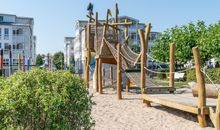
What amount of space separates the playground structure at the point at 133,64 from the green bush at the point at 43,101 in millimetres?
3300

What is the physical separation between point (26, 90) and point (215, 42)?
1214 inches

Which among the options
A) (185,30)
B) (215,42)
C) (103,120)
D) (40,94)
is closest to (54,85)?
(40,94)

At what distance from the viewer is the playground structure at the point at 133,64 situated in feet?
28.4

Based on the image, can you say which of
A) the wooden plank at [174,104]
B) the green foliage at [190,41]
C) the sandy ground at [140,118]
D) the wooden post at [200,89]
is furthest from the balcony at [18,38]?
the wooden post at [200,89]

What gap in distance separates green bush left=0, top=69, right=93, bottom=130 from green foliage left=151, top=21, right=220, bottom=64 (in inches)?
1181

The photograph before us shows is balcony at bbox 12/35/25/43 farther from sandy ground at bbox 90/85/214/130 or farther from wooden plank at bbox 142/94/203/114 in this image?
wooden plank at bbox 142/94/203/114

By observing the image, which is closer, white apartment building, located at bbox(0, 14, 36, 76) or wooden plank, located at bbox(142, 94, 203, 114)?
wooden plank, located at bbox(142, 94, 203, 114)

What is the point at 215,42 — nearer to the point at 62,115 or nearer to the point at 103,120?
the point at 103,120

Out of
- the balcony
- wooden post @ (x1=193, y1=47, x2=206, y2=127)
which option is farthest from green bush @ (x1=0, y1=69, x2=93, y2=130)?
the balcony

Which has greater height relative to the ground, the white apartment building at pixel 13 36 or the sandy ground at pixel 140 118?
the white apartment building at pixel 13 36

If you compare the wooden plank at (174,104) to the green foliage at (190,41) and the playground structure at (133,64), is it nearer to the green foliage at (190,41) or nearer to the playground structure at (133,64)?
the playground structure at (133,64)

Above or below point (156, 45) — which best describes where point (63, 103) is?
below

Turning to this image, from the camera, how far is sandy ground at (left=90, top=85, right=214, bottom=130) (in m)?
8.57

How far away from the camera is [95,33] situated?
61.8 ft
